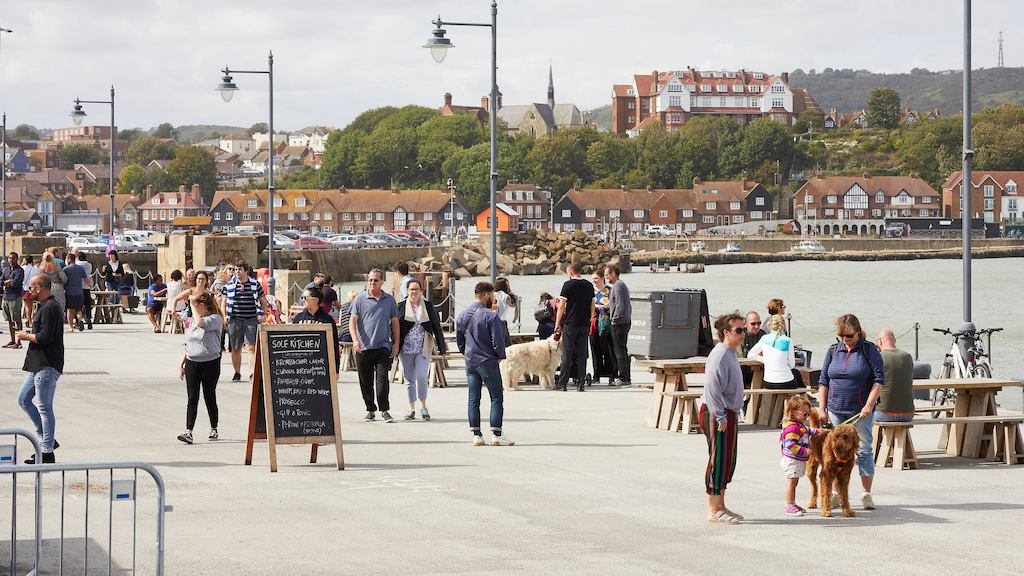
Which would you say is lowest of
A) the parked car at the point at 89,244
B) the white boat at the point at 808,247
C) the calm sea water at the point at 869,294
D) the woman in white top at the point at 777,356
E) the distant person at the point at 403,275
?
the calm sea water at the point at 869,294

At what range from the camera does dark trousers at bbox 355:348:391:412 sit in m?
16.3

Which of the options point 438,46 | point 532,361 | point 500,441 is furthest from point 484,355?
point 438,46

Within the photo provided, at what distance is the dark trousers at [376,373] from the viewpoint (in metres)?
16.3

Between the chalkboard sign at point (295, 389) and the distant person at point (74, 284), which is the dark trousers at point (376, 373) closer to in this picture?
the chalkboard sign at point (295, 389)

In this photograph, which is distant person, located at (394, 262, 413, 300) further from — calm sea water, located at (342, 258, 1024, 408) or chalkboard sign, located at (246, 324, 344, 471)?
calm sea water, located at (342, 258, 1024, 408)

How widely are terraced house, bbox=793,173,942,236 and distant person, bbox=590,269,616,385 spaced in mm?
172088

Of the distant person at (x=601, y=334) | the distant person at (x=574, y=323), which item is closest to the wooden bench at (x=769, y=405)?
the distant person at (x=574, y=323)

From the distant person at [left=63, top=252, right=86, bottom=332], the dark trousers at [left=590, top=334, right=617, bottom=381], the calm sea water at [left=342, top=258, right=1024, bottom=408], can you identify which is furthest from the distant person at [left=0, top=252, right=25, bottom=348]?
the calm sea water at [left=342, top=258, right=1024, bottom=408]

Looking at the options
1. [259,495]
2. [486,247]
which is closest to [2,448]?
[259,495]

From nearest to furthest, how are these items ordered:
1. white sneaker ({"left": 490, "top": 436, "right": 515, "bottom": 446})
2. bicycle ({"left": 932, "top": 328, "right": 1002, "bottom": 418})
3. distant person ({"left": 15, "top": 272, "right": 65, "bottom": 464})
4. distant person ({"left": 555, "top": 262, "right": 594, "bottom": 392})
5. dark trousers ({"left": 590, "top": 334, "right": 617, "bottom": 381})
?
distant person ({"left": 15, "top": 272, "right": 65, "bottom": 464})
white sneaker ({"left": 490, "top": 436, "right": 515, "bottom": 446})
bicycle ({"left": 932, "top": 328, "right": 1002, "bottom": 418})
distant person ({"left": 555, "top": 262, "right": 594, "bottom": 392})
dark trousers ({"left": 590, "top": 334, "right": 617, "bottom": 381})

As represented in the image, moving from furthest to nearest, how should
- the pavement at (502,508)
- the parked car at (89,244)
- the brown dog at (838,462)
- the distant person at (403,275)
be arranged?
the parked car at (89,244)
the distant person at (403,275)
the brown dog at (838,462)
the pavement at (502,508)

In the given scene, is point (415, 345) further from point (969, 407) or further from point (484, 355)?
point (969, 407)

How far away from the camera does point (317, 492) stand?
1172 cm

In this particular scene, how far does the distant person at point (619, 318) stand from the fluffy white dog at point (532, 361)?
99cm
